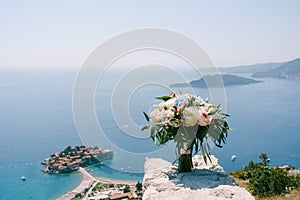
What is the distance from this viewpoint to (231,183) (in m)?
1.81

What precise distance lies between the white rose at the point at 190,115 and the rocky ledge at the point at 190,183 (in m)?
0.41

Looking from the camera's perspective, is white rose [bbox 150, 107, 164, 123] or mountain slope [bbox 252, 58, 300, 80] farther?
mountain slope [bbox 252, 58, 300, 80]

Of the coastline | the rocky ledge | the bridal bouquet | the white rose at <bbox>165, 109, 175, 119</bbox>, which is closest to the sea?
the coastline

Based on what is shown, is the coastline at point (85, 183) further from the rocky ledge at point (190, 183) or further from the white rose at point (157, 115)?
the white rose at point (157, 115)

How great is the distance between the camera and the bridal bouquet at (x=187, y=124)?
5.92 ft

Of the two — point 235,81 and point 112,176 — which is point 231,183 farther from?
point 235,81

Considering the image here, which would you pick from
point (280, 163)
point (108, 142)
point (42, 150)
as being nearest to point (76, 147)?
point (42, 150)

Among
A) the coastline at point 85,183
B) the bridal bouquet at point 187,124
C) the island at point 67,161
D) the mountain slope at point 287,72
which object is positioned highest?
the mountain slope at point 287,72

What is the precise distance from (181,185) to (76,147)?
2809cm

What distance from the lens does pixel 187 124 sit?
180 cm

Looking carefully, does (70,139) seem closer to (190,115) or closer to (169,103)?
(169,103)

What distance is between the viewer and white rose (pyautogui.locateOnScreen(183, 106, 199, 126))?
177cm

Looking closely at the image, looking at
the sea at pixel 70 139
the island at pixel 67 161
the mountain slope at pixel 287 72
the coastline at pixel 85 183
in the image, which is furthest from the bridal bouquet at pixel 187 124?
the mountain slope at pixel 287 72

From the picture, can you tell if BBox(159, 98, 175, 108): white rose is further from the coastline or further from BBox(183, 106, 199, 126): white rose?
the coastline
